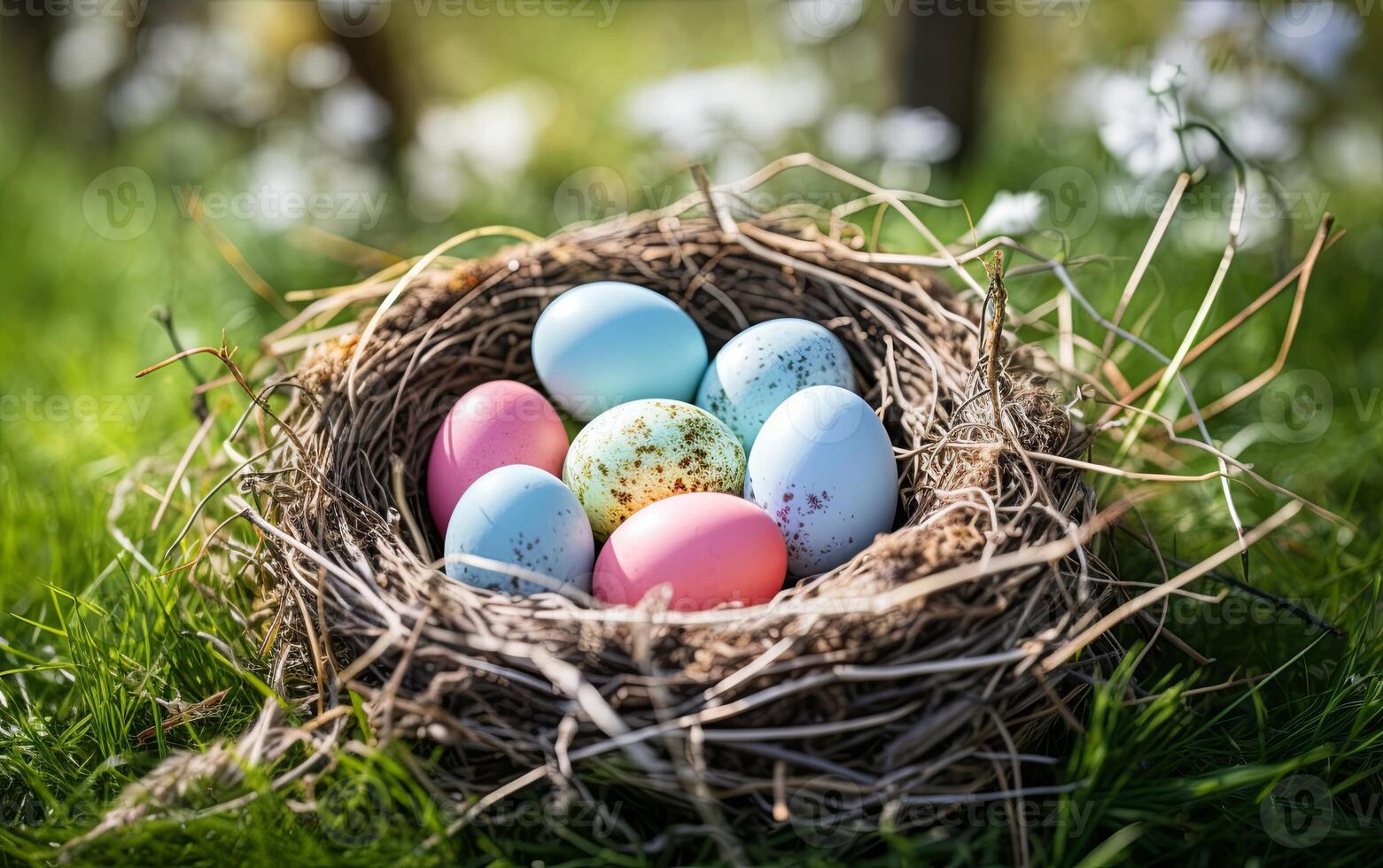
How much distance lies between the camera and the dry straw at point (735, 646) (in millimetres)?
1429

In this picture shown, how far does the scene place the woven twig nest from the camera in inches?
56.0

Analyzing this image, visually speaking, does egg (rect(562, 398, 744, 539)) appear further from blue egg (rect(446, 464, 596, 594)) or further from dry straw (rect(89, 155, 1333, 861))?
dry straw (rect(89, 155, 1333, 861))

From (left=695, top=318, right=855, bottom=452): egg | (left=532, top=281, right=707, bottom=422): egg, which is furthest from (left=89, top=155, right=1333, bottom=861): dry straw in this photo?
(left=532, top=281, right=707, bottom=422): egg

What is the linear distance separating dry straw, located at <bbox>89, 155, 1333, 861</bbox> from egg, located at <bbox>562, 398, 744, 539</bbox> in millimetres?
378

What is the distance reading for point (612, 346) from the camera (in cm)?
219

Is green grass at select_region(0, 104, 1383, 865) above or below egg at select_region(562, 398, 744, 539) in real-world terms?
below

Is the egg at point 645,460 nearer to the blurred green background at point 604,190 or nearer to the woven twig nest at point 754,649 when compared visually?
the woven twig nest at point 754,649

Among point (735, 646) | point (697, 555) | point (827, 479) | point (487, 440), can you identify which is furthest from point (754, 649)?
point (487, 440)

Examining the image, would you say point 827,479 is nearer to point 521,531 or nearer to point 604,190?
point 521,531

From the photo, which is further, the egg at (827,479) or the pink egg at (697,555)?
the egg at (827,479)

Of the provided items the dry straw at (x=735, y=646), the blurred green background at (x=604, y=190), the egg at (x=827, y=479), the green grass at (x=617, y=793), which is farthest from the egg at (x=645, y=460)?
the blurred green background at (x=604, y=190)

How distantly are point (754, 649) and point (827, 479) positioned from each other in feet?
1.65

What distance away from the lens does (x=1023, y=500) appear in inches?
66.3

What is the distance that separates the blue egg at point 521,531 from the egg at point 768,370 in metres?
0.50
